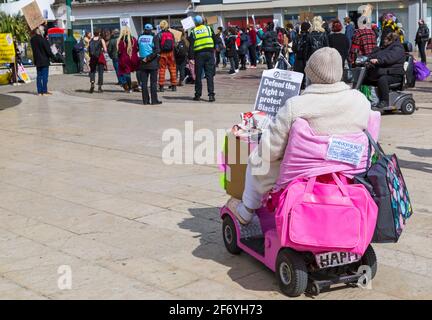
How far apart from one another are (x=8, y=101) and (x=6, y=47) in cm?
461

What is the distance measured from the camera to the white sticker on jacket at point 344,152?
4.12 meters

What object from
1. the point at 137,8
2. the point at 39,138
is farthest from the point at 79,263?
the point at 137,8

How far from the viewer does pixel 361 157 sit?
13.8ft

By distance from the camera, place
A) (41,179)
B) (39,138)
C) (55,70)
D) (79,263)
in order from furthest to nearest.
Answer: (55,70)
(39,138)
(41,179)
(79,263)

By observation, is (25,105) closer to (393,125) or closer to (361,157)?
(393,125)

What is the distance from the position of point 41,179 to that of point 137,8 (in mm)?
38619

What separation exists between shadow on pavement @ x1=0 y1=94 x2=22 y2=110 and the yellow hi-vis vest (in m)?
4.49

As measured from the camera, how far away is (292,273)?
414 centimetres

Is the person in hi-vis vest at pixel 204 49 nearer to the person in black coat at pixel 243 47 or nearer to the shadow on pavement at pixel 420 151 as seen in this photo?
the shadow on pavement at pixel 420 151

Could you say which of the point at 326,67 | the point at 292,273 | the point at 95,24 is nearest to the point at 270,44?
the point at 326,67

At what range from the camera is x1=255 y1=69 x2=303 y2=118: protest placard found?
5.09 meters

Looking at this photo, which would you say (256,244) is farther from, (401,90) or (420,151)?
(401,90)

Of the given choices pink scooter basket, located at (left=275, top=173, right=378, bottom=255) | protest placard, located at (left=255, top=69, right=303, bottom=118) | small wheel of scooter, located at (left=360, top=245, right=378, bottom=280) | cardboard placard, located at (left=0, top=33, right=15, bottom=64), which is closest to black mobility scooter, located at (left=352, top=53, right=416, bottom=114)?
protest placard, located at (left=255, top=69, right=303, bottom=118)

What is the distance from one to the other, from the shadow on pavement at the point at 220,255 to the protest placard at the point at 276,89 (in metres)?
1.13
